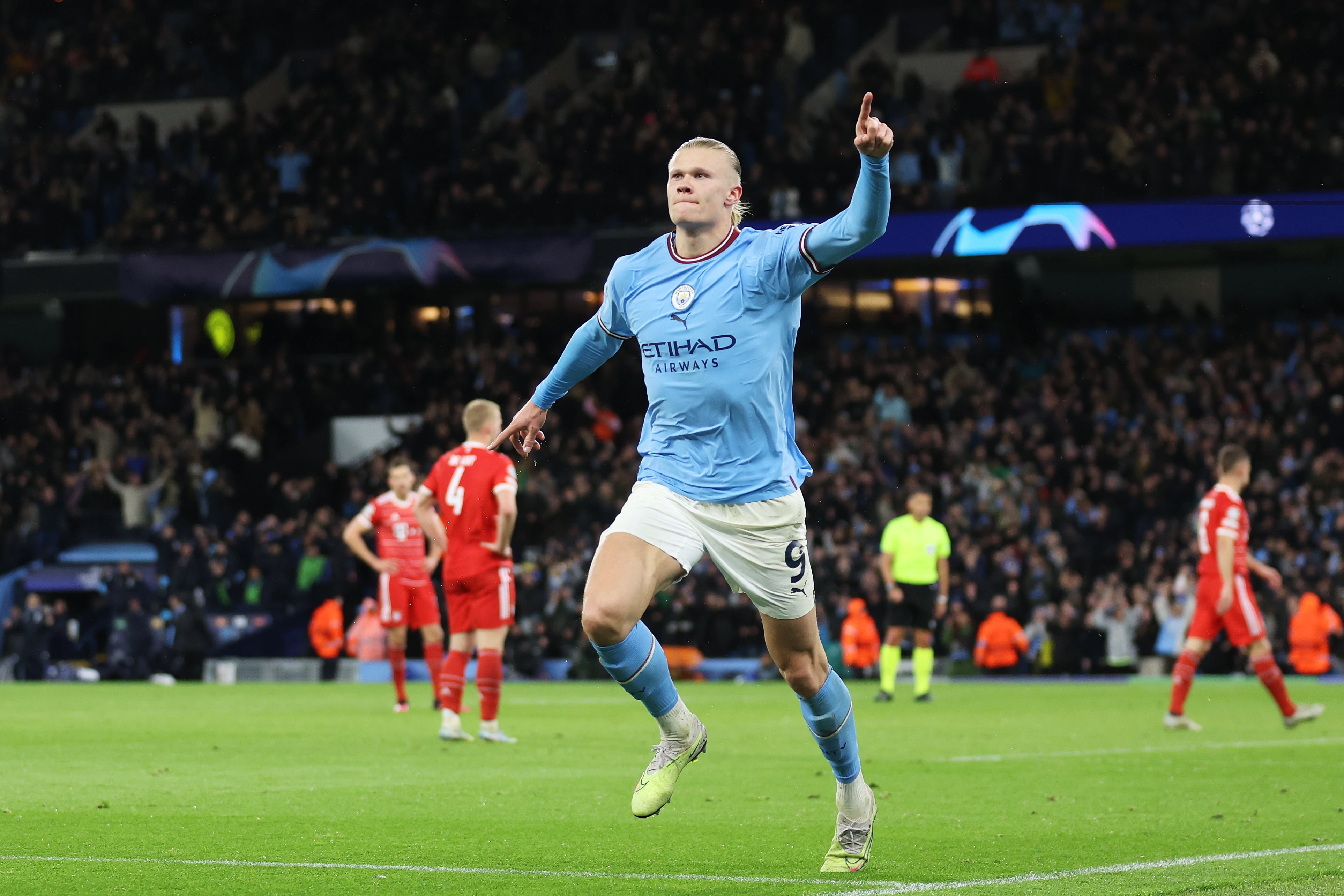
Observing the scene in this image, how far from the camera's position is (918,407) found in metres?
28.9

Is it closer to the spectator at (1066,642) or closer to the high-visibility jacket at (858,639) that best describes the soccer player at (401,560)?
the high-visibility jacket at (858,639)

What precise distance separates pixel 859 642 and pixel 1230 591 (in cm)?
1036

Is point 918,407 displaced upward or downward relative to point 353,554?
upward

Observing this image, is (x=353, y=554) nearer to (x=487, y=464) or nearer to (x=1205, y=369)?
(x=1205, y=369)

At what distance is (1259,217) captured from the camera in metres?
26.1

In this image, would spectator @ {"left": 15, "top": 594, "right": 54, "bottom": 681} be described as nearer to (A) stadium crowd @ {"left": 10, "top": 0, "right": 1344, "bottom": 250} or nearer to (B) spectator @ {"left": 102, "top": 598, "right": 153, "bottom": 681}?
(B) spectator @ {"left": 102, "top": 598, "right": 153, "bottom": 681}

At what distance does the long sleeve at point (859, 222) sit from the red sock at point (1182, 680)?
9.02m

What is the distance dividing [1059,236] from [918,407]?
141 inches

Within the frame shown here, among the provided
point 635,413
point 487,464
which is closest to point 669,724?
point 487,464

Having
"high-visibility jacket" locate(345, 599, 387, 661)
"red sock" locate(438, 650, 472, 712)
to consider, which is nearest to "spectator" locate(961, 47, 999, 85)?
"high-visibility jacket" locate(345, 599, 387, 661)

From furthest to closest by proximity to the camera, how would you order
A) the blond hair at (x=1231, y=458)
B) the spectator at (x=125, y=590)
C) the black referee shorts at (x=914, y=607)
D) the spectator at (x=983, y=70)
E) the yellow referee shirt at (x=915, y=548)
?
1. the spectator at (x=983, y=70)
2. the spectator at (x=125, y=590)
3. the yellow referee shirt at (x=915, y=548)
4. the black referee shorts at (x=914, y=607)
5. the blond hair at (x=1231, y=458)

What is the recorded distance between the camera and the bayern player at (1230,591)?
1383 cm

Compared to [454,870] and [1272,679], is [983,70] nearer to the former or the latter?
[1272,679]

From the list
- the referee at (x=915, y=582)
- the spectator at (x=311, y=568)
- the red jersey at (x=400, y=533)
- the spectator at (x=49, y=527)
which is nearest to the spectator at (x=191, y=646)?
the spectator at (x=311, y=568)
